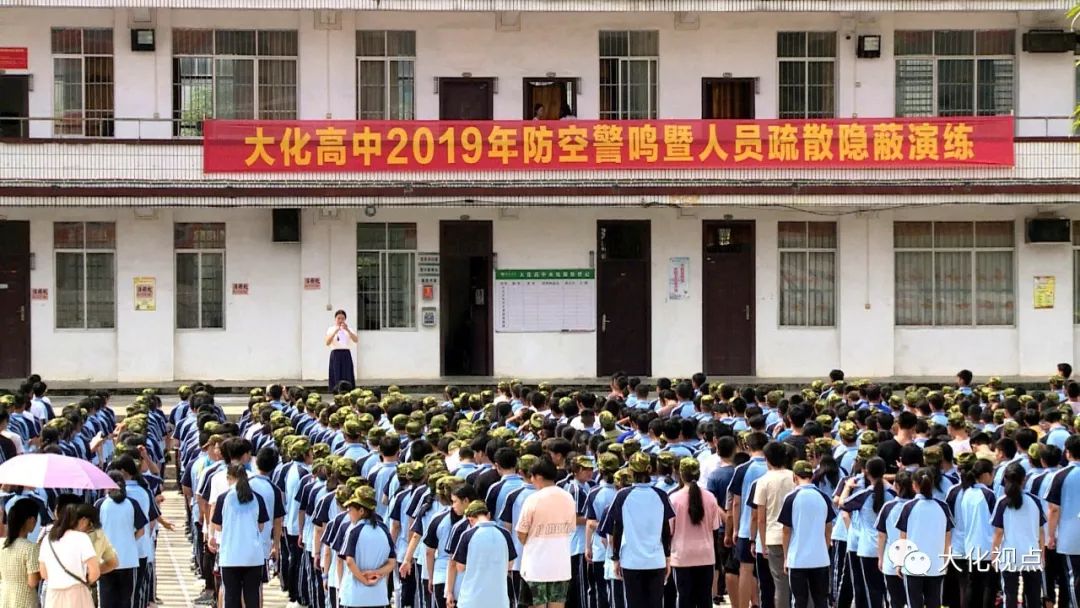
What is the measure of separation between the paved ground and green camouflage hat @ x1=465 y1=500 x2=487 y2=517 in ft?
13.9

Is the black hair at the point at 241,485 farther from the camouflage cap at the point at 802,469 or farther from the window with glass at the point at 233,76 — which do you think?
the window with glass at the point at 233,76

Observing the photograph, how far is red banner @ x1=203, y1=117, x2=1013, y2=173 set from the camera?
24.5 metres

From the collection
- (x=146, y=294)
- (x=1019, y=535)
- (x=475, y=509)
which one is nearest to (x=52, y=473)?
(x=475, y=509)

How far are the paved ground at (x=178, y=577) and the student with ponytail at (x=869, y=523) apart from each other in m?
5.01

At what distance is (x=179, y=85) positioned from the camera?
84.7ft

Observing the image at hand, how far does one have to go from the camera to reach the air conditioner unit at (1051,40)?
2617cm

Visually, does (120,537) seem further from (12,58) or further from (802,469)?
(12,58)

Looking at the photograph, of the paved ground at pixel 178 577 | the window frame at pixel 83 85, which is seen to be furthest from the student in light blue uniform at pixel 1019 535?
the window frame at pixel 83 85

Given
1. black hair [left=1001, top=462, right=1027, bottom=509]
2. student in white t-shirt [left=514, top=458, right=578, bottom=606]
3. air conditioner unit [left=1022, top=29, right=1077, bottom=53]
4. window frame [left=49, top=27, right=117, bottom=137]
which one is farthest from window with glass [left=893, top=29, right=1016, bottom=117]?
student in white t-shirt [left=514, top=458, right=578, bottom=606]

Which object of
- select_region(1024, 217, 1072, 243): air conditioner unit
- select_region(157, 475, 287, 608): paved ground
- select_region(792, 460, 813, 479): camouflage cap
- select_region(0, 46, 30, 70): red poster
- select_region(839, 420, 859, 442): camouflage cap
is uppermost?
select_region(0, 46, 30, 70): red poster

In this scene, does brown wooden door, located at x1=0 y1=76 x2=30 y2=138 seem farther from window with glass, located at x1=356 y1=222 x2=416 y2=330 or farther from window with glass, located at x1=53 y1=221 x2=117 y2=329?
window with glass, located at x1=356 y1=222 x2=416 y2=330

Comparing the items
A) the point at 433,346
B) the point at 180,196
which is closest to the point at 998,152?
the point at 433,346

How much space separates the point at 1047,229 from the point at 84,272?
15.2 metres

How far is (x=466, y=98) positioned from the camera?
26219mm
